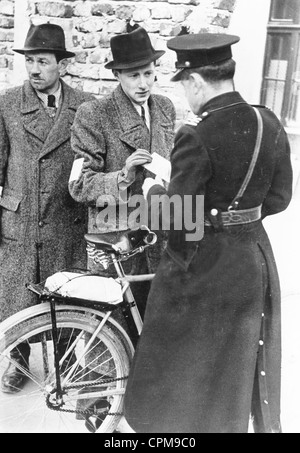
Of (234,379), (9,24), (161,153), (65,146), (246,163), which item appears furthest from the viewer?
(9,24)

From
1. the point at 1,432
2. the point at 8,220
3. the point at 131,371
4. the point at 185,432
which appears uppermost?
the point at 8,220

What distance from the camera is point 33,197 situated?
10.8 ft

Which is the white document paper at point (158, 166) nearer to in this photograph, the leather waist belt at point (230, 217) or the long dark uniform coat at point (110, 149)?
the long dark uniform coat at point (110, 149)

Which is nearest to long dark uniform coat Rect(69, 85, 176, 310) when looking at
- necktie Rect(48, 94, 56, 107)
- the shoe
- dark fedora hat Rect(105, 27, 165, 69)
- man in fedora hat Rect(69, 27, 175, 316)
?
man in fedora hat Rect(69, 27, 175, 316)

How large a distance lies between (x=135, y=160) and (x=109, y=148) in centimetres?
24

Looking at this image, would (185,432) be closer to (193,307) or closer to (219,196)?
(193,307)

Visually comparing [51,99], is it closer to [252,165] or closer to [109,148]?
[109,148]

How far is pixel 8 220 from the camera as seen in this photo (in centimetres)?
336

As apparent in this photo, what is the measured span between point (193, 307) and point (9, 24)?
12.3ft

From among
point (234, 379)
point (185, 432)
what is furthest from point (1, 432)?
point (234, 379)

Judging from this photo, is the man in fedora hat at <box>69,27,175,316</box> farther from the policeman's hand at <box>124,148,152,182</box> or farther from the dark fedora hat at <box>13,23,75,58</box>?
the dark fedora hat at <box>13,23,75,58</box>

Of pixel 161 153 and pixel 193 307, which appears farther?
pixel 161 153

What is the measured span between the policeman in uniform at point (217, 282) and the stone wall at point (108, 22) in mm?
1285

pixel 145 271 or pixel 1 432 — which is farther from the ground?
pixel 145 271
